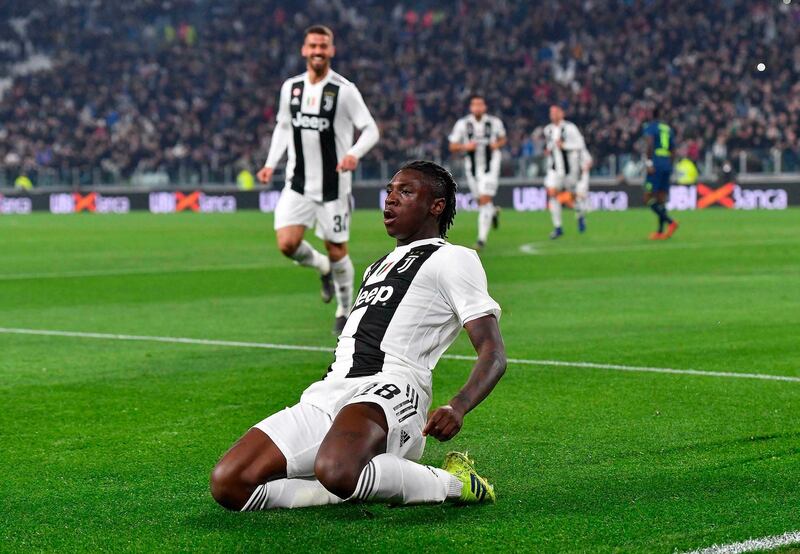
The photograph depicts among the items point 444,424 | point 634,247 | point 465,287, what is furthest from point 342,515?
point 634,247

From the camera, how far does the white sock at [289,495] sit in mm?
4598

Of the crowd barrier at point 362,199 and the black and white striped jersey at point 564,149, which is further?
the crowd barrier at point 362,199

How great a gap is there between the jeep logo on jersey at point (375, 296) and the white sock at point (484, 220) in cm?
1541

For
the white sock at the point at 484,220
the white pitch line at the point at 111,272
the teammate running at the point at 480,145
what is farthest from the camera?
the teammate running at the point at 480,145

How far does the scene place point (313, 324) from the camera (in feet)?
36.4

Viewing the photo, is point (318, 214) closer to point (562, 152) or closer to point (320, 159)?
point (320, 159)

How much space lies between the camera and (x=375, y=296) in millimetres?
4961

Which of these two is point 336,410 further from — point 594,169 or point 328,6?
point 328,6

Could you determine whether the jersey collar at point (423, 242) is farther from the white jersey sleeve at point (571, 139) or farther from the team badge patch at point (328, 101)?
the white jersey sleeve at point (571, 139)

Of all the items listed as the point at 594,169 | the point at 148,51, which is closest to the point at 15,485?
the point at 594,169

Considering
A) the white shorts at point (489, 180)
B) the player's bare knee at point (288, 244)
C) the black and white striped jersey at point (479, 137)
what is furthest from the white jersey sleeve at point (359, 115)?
the black and white striped jersey at point (479, 137)

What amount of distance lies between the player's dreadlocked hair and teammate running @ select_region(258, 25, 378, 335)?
5977 mm

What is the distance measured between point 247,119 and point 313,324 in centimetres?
3530

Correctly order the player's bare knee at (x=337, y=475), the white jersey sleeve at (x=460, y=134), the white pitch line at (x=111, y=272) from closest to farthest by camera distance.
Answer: the player's bare knee at (x=337, y=475), the white pitch line at (x=111, y=272), the white jersey sleeve at (x=460, y=134)
